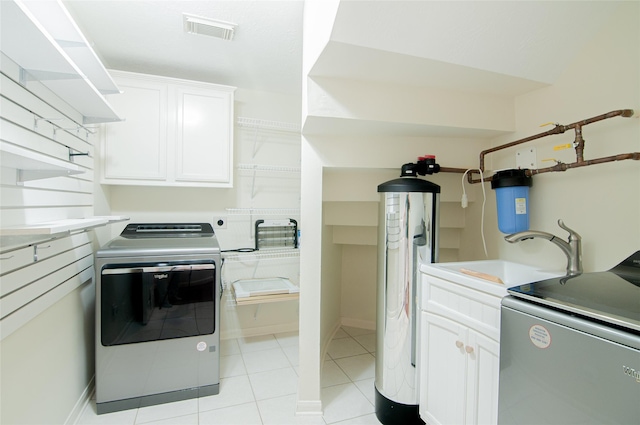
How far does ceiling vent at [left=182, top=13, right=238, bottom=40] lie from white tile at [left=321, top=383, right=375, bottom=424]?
103 inches

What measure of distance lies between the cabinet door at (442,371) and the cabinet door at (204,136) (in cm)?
198

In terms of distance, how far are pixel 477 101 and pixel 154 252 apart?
91.4 inches

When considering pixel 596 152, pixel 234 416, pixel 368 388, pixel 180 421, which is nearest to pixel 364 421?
pixel 368 388

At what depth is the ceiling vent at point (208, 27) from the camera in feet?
5.89

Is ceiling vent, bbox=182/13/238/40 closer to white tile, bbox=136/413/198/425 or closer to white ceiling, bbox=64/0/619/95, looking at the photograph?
white ceiling, bbox=64/0/619/95

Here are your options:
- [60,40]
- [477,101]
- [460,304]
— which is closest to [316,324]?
[460,304]

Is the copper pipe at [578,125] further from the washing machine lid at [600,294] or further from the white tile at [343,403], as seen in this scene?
the white tile at [343,403]

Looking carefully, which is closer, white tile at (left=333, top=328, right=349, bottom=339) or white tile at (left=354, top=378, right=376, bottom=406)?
white tile at (left=354, top=378, right=376, bottom=406)

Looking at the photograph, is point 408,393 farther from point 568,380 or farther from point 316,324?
point 568,380

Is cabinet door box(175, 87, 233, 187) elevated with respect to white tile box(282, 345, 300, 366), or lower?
elevated

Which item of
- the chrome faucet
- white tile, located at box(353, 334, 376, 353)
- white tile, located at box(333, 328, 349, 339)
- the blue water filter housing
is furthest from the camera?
white tile, located at box(333, 328, 349, 339)

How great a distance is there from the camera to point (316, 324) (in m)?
1.82

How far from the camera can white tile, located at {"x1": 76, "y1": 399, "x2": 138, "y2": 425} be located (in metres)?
1.75

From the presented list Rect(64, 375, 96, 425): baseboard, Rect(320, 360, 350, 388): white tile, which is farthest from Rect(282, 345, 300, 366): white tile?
Rect(64, 375, 96, 425): baseboard
